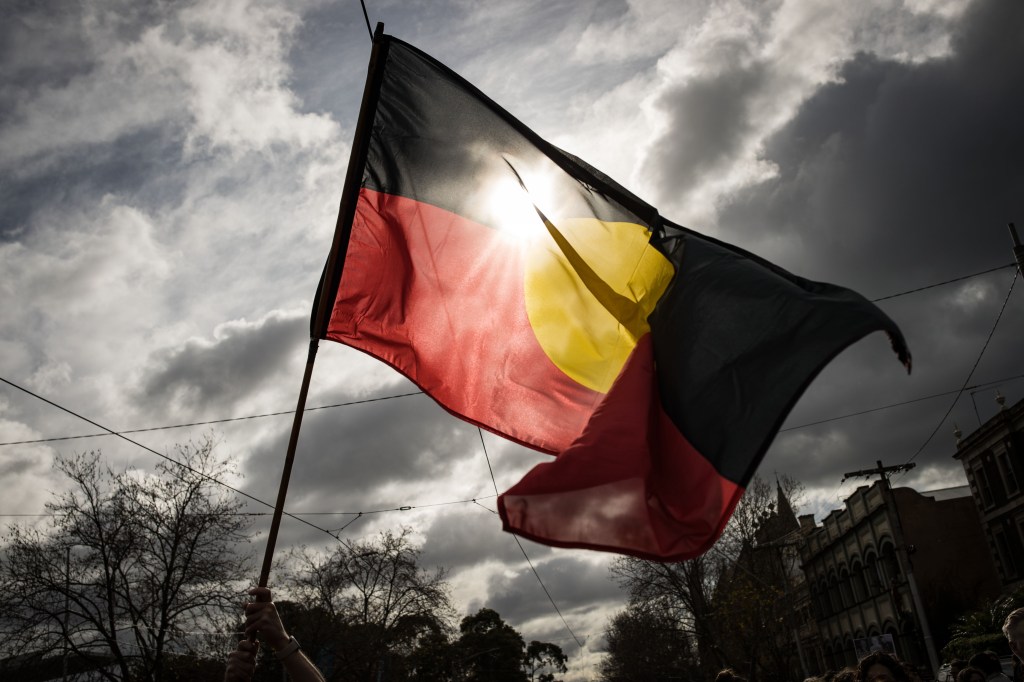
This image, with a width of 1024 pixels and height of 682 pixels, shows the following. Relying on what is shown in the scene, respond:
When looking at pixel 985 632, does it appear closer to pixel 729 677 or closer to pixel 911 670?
pixel 729 677

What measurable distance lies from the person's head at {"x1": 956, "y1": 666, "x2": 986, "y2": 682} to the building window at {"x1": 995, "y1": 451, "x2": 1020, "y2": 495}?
106 feet

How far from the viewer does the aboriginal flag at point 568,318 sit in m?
3.89

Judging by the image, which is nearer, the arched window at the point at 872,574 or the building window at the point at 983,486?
the building window at the point at 983,486

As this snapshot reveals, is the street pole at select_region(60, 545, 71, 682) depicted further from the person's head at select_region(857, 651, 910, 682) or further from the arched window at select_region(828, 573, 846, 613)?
the arched window at select_region(828, 573, 846, 613)

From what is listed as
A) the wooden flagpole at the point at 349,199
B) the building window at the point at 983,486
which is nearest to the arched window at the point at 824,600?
the building window at the point at 983,486

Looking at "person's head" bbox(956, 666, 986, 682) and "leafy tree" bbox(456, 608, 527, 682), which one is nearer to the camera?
"person's head" bbox(956, 666, 986, 682)

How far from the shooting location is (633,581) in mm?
36625

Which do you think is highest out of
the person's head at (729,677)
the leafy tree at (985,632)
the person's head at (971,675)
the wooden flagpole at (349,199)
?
the wooden flagpole at (349,199)

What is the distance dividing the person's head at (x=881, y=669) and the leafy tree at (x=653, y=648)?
30.1m

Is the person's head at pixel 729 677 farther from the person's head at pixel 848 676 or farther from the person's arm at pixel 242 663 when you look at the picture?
the person's arm at pixel 242 663

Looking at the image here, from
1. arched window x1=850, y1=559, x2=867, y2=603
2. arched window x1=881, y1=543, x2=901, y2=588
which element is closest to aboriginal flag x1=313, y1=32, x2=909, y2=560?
arched window x1=881, y1=543, x2=901, y2=588

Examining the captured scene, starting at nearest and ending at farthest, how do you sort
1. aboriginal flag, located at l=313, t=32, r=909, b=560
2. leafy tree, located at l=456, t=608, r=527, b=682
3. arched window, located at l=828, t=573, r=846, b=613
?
aboriginal flag, located at l=313, t=32, r=909, b=560, arched window, located at l=828, t=573, r=846, b=613, leafy tree, located at l=456, t=608, r=527, b=682

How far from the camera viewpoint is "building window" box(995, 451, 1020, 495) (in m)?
35.0

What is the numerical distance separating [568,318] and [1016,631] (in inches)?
138
